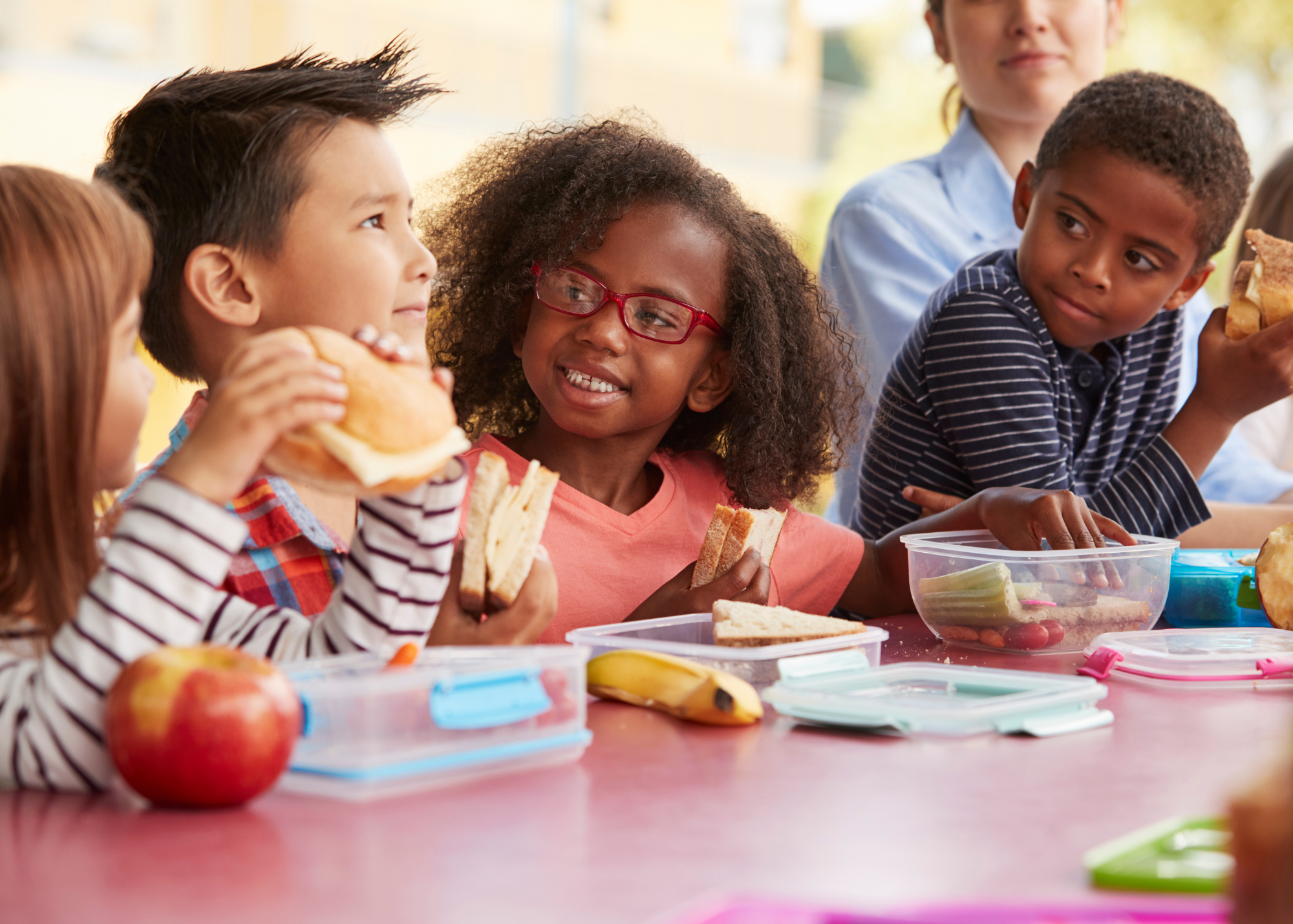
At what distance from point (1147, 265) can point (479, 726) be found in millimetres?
1888

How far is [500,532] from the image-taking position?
1.52 meters

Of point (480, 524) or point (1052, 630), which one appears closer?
point (480, 524)

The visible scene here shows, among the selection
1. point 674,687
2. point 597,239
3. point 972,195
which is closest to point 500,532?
point 674,687

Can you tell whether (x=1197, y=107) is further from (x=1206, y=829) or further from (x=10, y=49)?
(x=10, y=49)

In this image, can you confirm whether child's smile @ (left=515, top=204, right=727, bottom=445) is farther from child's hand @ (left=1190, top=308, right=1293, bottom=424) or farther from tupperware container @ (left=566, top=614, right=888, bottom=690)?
child's hand @ (left=1190, top=308, right=1293, bottom=424)

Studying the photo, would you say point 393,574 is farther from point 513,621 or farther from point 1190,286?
point 1190,286

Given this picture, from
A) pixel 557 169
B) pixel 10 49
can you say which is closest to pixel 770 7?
pixel 10 49

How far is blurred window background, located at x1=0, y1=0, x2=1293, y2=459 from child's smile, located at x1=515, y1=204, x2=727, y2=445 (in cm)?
667

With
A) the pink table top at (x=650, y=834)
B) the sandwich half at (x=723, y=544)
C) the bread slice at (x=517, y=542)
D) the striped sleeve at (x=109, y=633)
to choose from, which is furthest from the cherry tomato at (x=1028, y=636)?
the striped sleeve at (x=109, y=633)

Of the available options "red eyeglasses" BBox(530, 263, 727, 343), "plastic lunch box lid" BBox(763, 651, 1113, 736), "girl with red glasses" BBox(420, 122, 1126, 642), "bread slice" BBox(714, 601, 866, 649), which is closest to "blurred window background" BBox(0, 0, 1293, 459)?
"girl with red glasses" BBox(420, 122, 1126, 642)

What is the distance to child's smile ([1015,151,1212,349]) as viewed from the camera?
8.07 feet

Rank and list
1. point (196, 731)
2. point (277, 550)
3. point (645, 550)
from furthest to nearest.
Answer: point (645, 550) < point (277, 550) < point (196, 731)

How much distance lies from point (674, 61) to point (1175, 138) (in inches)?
530

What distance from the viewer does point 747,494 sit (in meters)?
2.42
